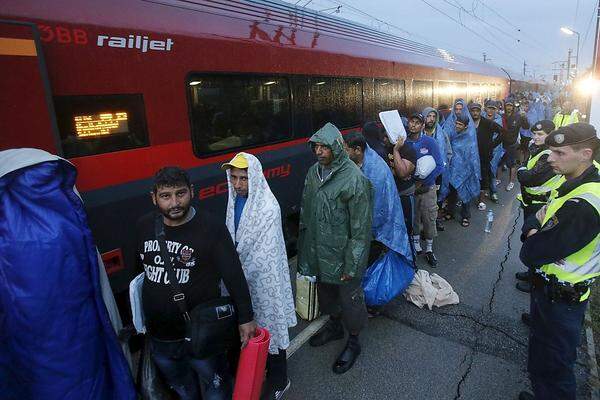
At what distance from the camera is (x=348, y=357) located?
2834 mm

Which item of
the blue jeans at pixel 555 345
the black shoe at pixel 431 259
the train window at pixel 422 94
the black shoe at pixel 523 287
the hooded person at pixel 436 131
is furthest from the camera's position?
the train window at pixel 422 94

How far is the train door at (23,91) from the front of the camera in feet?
7.20

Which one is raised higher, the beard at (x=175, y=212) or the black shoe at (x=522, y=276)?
the beard at (x=175, y=212)

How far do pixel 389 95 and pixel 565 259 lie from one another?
→ 545 cm

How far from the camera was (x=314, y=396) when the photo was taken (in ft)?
8.50

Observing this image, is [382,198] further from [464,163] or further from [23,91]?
[464,163]

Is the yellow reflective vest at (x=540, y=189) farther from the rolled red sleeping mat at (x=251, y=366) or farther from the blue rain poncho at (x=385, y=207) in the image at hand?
the rolled red sleeping mat at (x=251, y=366)

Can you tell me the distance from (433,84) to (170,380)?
8860mm

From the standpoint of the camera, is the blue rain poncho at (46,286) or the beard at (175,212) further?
the beard at (175,212)

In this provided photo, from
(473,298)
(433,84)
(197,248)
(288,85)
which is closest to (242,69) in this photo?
(288,85)

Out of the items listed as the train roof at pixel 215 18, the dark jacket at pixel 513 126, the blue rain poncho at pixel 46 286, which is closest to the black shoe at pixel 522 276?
the train roof at pixel 215 18

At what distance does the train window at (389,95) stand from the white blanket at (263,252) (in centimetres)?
489

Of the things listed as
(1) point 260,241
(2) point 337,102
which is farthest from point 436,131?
(1) point 260,241

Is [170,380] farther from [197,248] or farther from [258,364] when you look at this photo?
[197,248]
